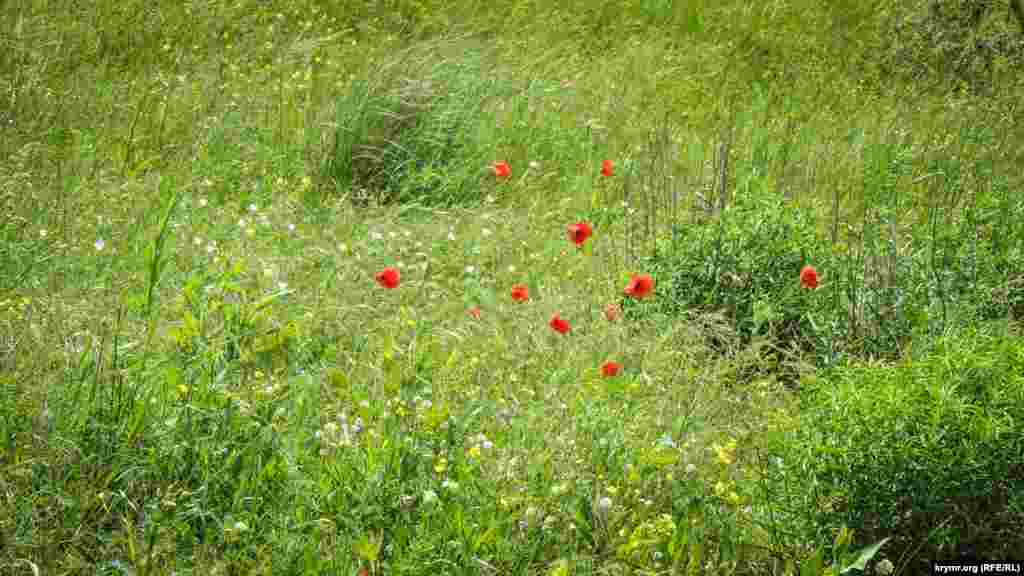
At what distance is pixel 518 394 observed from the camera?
332 centimetres

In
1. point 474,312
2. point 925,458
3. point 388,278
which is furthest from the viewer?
point 474,312

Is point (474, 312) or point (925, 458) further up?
point (925, 458)

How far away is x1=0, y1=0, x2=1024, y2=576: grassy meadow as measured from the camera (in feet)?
8.40

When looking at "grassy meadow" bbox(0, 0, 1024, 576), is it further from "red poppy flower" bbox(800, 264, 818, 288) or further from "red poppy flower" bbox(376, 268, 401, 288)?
"red poppy flower" bbox(376, 268, 401, 288)

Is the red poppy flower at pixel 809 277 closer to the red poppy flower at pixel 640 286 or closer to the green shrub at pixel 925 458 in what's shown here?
the red poppy flower at pixel 640 286

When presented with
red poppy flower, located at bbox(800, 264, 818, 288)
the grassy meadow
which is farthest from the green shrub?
red poppy flower, located at bbox(800, 264, 818, 288)

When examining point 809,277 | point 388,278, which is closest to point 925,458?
point 809,277

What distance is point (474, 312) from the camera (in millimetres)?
3545

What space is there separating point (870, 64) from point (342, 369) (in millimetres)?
6056

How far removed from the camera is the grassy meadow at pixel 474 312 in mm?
2561

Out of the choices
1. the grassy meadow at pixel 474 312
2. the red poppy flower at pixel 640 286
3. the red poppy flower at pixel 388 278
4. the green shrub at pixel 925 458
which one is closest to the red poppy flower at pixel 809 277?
the grassy meadow at pixel 474 312

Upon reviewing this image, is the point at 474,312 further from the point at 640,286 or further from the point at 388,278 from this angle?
the point at 640,286

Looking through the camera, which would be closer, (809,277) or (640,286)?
(640,286)

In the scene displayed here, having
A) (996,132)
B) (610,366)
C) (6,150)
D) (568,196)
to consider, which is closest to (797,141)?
(996,132)
